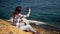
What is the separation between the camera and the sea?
2.33m

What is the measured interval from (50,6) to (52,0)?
8 cm

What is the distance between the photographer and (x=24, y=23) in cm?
221

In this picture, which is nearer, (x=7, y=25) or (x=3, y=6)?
(x=7, y=25)

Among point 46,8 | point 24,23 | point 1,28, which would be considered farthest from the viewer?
point 46,8

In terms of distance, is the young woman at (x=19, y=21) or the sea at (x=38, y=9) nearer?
the young woman at (x=19, y=21)

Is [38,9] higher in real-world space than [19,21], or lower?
higher

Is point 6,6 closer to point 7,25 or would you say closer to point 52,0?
point 7,25

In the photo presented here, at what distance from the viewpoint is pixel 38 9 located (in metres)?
2.36

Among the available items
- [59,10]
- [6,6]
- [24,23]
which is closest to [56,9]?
[59,10]

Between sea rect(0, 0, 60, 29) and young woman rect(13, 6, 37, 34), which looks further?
sea rect(0, 0, 60, 29)

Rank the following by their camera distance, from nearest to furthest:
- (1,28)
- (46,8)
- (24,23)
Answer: (1,28), (24,23), (46,8)

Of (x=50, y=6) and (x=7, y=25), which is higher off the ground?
(x=50, y=6)

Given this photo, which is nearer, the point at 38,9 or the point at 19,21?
the point at 19,21

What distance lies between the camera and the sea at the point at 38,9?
2.33m
